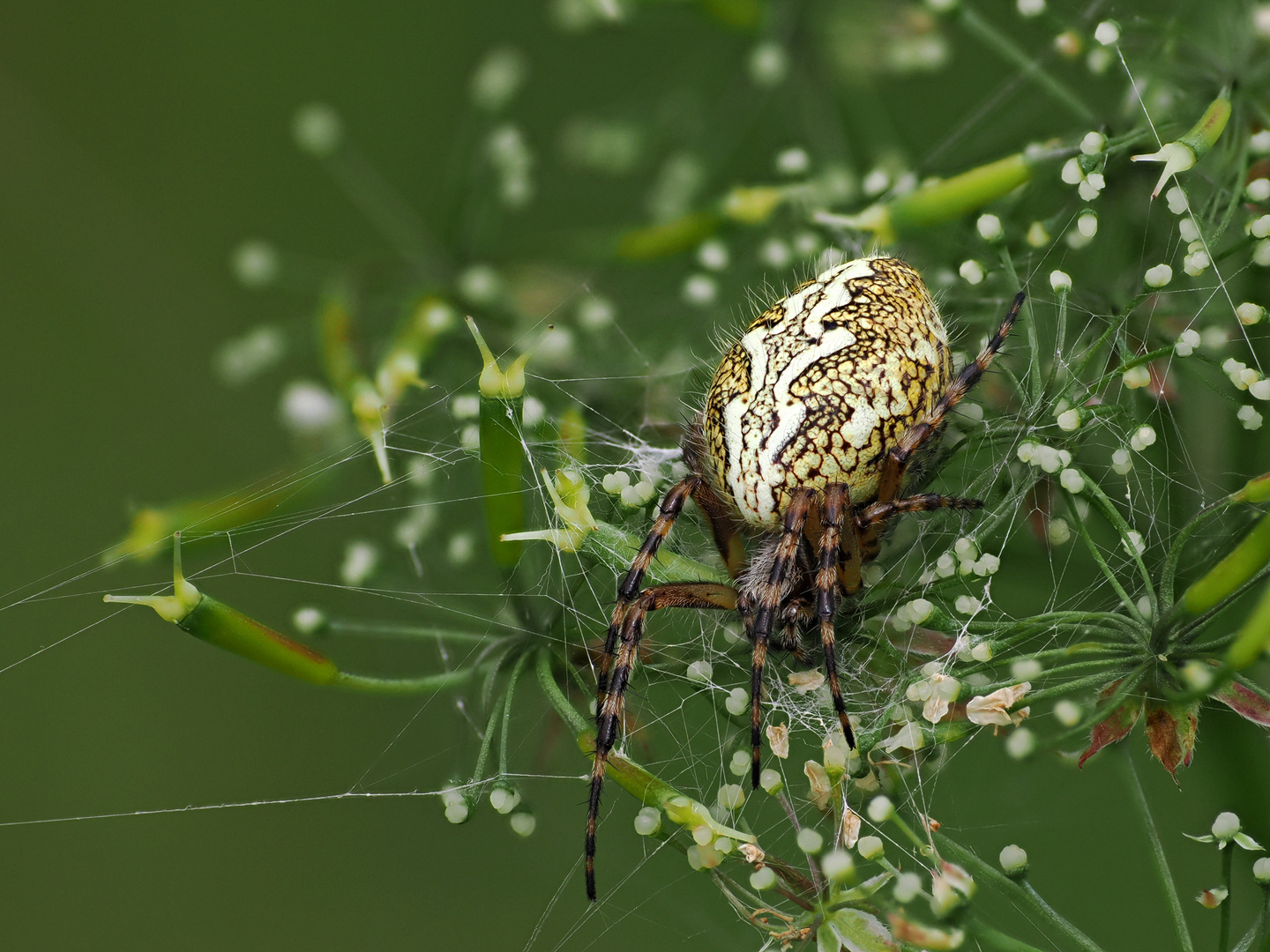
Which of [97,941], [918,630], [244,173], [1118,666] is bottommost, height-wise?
[97,941]

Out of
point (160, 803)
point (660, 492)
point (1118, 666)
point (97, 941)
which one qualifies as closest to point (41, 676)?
point (160, 803)

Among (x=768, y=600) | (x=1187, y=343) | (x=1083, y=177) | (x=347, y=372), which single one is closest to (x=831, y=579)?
(x=768, y=600)

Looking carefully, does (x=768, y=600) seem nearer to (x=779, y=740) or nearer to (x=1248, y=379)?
(x=779, y=740)

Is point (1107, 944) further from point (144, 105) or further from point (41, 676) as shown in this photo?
point (144, 105)

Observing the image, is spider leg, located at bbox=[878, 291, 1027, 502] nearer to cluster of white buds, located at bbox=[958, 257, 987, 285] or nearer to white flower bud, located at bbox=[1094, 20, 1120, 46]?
cluster of white buds, located at bbox=[958, 257, 987, 285]

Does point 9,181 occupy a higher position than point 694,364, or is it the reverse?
point 9,181

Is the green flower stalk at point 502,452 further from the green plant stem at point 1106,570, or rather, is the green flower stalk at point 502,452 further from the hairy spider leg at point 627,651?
the green plant stem at point 1106,570

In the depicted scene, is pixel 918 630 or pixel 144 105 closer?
pixel 918 630

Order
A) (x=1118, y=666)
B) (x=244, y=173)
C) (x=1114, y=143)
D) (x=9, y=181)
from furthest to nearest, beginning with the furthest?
1. (x=244, y=173)
2. (x=9, y=181)
3. (x=1114, y=143)
4. (x=1118, y=666)
